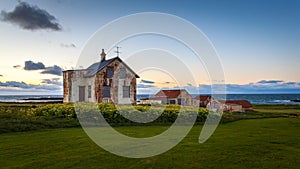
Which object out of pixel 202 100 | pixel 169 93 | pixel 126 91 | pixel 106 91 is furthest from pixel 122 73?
pixel 202 100

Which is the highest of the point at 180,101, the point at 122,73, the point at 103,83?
the point at 122,73

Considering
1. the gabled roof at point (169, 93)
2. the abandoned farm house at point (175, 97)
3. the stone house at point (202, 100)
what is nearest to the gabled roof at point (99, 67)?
the abandoned farm house at point (175, 97)

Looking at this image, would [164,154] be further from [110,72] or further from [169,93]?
[169,93]

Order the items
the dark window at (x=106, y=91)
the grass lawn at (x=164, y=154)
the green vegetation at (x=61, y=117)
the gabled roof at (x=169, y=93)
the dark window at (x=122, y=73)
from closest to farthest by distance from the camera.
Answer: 1. the grass lawn at (x=164, y=154)
2. the green vegetation at (x=61, y=117)
3. the dark window at (x=106, y=91)
4. the dark window at (x=122, y=73)
5. the gabled roof at (x=169, y=93)

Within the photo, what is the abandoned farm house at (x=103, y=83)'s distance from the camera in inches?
979

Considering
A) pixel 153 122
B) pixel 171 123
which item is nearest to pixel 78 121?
pixel 153 122

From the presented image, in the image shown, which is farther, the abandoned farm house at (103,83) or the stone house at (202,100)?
the stone house at (202,100)

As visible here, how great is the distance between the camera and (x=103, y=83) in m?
24.9

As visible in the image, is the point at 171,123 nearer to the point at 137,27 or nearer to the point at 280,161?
the point at 137,27

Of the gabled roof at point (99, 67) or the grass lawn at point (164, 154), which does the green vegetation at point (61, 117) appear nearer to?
the grass lawn at point (164, 154)

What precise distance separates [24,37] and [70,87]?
28.0ft

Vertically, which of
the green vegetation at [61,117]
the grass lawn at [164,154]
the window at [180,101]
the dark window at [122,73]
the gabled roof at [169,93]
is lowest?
the grass lawn at [164,154]

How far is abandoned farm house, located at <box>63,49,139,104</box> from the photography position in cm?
2486

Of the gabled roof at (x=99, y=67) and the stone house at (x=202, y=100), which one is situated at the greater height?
the gabled roof at (x=99, y=67)
